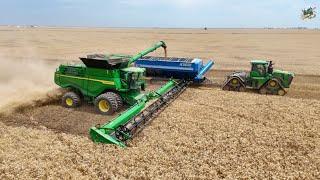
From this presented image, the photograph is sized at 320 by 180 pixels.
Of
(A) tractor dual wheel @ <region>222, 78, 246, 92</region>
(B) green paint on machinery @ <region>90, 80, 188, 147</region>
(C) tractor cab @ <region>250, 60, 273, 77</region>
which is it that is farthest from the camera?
(A) tractor dual wheel @ <region>222, 78, 246, 92</region>

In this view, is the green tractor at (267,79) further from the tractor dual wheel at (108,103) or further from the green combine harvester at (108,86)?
the tractor dual wheel at (108,103)

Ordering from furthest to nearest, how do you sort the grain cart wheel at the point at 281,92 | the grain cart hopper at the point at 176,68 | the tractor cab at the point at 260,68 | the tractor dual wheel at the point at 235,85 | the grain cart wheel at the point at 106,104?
the grain cart hopper at the point at 176,68
the tractor dual wheel at the point at 235,85
the tractor cab at the point at 260,68
the grain cart wheel at the point at 281,92
the grain cart wheel at the point at 106,104

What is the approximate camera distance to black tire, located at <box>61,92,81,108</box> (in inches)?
628

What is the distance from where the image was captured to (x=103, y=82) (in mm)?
15359

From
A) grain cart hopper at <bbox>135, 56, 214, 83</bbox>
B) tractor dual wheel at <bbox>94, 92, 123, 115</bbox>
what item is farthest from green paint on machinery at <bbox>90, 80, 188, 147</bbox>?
grain cart hopper at <bbox>135, 56, 214, 83</bbox>

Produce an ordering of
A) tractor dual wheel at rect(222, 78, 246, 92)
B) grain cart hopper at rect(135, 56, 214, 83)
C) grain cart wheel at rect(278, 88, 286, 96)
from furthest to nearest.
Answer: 1. grain cart hopper at rect(135, 56, 214, 83)
2. tractor dual wheel at rect(222, 78, 246, 92)
3. grain cart wheel at rect(278, 88, 286, 96)

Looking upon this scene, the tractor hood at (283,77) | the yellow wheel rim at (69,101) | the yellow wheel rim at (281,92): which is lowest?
the yellow wheel rim at (69,101)

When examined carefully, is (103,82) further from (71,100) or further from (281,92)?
(281,92)

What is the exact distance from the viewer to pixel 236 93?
773 inches

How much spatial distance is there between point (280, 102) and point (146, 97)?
680 cm

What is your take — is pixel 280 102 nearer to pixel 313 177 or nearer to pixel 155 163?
pixel 313 177

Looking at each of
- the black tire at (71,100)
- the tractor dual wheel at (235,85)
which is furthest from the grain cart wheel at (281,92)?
the black tire at (71,100)

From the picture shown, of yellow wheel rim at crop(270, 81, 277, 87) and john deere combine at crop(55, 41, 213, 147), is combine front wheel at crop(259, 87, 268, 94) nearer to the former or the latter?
yellow wheel rim at crop(270, 81, 277, 87)

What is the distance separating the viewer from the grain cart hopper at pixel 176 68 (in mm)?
21609
